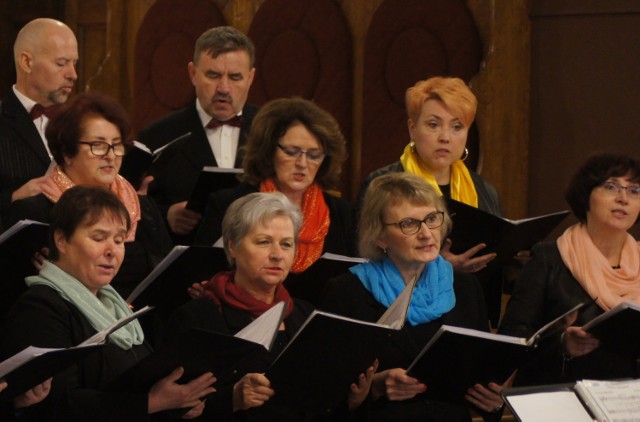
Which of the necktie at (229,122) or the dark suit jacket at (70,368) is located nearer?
the dark suit jacket at (70,368)

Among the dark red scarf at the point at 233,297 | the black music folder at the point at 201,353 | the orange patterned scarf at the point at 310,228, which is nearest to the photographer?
the black music folder at the point at 201,353

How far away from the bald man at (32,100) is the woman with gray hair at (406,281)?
112 cm

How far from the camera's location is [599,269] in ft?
13.6

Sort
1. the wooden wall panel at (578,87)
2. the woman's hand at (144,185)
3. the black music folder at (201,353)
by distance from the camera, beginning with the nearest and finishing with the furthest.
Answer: the black music folder at (201,353) < the woman's hand at (144,185) < the wooden wall panel at (578,87)

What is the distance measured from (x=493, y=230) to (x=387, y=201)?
0.47 m

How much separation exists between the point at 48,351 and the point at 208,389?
0.53 m

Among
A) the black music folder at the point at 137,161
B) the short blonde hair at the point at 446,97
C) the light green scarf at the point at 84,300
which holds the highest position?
the short blonde hair at the point at 446,97

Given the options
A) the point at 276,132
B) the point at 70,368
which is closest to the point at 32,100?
the point at 276,132

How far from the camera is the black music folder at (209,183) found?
4.18 meters

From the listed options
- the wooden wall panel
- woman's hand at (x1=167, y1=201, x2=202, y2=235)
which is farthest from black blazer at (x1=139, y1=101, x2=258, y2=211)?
the wooden wall panel

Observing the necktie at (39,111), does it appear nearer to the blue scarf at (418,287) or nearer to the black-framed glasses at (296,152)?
Result: the black-framed glasses at (296,152)

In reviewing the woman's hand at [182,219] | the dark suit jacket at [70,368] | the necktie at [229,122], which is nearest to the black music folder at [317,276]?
the woman's hand at [182,219]

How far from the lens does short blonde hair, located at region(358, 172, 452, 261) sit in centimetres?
381

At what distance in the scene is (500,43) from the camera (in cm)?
618
